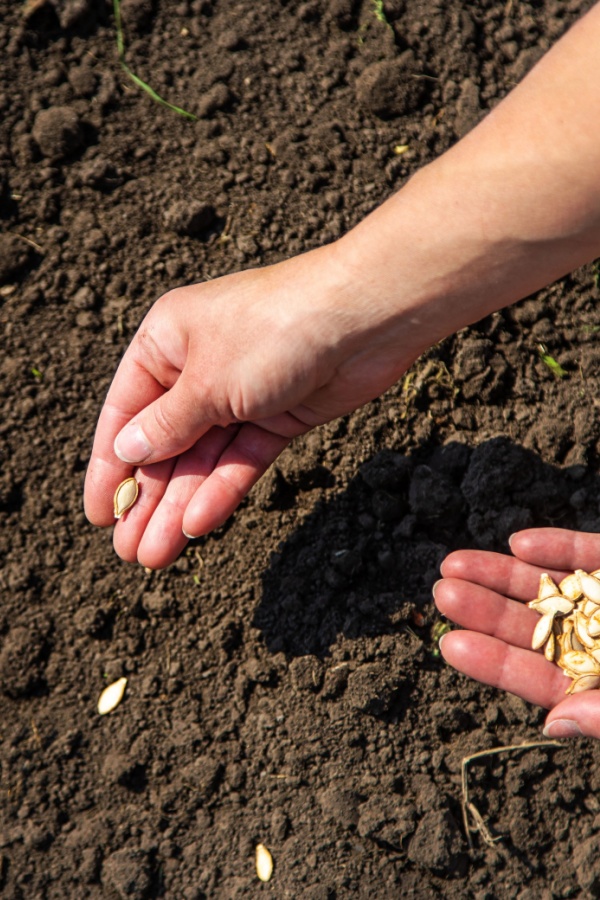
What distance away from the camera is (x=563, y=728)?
1572 millimetres

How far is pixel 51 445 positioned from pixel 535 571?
135 cm

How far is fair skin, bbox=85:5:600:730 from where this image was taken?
56.3 inches

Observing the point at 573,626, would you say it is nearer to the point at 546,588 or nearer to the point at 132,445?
the point at 546,588

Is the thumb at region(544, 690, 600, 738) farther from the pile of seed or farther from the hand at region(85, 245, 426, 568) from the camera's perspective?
the hand at region(85, 245, 426, 568)

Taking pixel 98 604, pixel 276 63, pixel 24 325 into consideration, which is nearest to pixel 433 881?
pixel 98 604

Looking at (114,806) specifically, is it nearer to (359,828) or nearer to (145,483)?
(359,828)

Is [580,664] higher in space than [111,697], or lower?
lower

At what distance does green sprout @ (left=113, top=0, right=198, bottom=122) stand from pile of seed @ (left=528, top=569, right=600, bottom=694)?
1.69 m

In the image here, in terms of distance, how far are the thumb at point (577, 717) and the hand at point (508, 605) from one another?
16 cm

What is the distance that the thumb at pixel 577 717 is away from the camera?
1526mm

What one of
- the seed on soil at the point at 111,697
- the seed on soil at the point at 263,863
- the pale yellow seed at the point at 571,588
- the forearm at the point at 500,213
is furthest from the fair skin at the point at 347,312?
the seed on soil at the point at 263,863

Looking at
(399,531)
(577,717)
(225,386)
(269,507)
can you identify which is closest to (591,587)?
(577,717)

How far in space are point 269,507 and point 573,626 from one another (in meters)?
0.82

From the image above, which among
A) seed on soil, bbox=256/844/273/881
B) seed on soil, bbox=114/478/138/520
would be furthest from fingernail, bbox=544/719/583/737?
seed on soil, bbox=114/478/138/520
